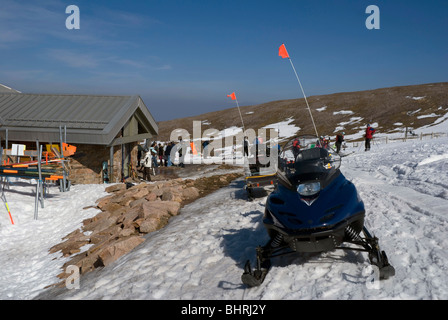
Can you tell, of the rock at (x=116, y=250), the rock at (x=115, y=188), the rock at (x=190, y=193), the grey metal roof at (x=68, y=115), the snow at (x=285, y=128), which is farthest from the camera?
the snow at (x=285, y=128)

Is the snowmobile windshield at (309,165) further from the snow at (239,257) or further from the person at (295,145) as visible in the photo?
the snow at (239,257)

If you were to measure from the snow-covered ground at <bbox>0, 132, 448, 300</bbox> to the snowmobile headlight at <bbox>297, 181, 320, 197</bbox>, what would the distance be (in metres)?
1.11

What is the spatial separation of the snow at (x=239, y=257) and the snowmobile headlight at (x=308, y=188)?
112cm

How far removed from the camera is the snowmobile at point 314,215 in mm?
4555

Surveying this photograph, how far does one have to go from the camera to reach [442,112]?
53.0 m

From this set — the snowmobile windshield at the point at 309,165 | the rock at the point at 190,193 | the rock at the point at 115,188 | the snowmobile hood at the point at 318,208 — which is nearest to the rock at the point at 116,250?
the snowmobile hood at the point at 318,208

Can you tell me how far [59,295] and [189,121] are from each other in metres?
80.5

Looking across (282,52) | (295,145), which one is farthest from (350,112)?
(295,145)

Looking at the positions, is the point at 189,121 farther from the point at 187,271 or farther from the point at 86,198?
the point at 187,271

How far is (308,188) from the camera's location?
4879mm

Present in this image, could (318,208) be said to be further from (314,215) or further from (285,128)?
(285,128)

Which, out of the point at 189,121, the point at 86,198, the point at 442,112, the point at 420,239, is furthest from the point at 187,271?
the point at 189,121

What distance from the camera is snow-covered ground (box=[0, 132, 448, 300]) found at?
4.60 metres

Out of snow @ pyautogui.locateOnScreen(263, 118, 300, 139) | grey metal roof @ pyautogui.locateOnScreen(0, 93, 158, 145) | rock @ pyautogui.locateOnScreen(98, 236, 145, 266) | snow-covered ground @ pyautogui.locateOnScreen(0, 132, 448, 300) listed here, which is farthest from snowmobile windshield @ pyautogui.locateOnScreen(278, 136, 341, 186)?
snow @ pyautogui.locateOnScreen(263, 118, 300, 139)
